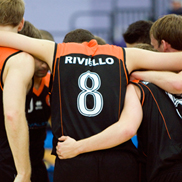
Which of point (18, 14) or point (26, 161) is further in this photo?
point (18, 14)

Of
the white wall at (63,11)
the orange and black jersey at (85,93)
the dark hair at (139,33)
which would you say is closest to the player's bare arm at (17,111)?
the orange and black jersey at (85,93)

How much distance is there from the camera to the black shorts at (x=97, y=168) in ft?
6.66

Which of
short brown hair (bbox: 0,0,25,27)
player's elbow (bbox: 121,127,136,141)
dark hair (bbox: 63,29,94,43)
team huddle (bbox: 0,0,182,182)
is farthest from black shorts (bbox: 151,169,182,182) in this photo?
short brown hair (bbox: 0,0,25,27)

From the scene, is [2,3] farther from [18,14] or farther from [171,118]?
[171,118]

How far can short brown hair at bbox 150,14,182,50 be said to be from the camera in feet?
7.86

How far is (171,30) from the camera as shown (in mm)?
2410

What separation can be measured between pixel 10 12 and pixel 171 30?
1.36m

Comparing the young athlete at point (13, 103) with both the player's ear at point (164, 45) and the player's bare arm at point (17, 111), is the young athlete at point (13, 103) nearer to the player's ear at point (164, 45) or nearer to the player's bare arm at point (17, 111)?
the player's bare arm at point (17, 111)

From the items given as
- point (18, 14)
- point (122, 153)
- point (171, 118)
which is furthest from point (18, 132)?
point (171, 118)

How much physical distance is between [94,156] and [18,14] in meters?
1.26

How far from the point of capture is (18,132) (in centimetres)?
202

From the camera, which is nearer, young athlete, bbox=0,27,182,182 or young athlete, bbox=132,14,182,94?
young athlete, bbox=0,27,182,182

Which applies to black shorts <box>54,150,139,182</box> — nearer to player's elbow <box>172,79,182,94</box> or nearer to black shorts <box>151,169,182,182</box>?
black shorts <box>151,169,182,182</box>

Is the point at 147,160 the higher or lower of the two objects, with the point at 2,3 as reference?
lower
